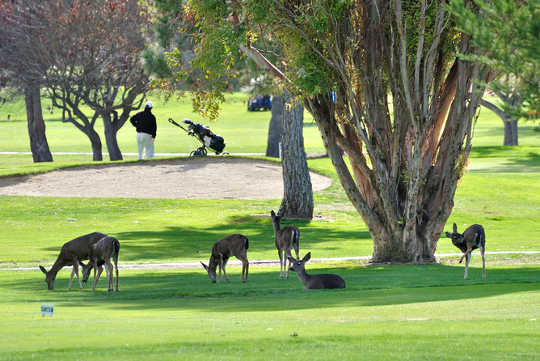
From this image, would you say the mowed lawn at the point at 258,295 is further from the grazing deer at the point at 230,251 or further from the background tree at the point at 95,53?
the background tree at the point at 95,53

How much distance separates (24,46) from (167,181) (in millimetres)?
15442

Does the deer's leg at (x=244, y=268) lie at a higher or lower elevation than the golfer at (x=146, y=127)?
lower

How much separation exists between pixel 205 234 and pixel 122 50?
1035 inches

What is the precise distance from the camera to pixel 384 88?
23.5 meters

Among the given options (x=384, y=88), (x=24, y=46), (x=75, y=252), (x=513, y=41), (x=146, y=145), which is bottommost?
(x=75, y=252)

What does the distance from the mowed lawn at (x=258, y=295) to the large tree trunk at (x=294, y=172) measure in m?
0.91

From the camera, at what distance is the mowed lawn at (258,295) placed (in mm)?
9930

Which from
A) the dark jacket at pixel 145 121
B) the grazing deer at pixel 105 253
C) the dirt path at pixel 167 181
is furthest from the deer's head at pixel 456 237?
the dark jacket at pixel 145 121

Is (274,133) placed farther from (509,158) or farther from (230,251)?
(230,251)

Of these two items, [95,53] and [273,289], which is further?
[95,53]

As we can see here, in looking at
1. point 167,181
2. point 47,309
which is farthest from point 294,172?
point 47,309

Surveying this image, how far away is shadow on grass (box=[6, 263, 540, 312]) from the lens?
15031mm

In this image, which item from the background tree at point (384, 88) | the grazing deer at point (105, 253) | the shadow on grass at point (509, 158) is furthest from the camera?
the shadow on grass at point (509, 158)

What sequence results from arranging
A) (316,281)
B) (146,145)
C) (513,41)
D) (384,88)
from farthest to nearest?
(146,145), (384,88), (316,281), (513,41)
